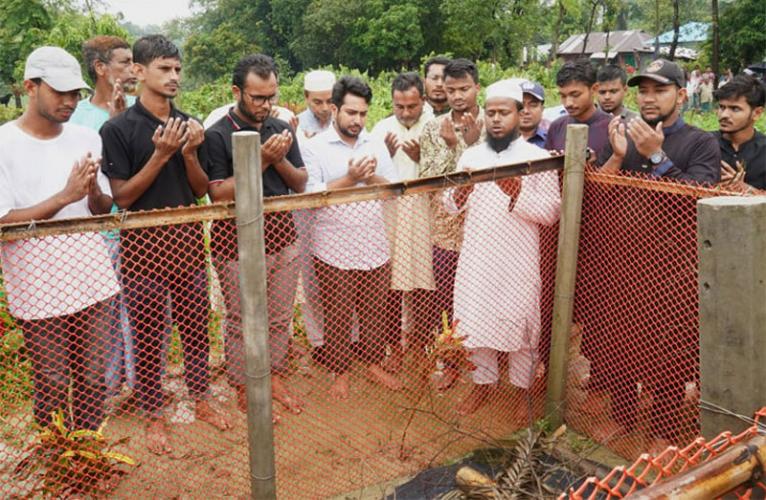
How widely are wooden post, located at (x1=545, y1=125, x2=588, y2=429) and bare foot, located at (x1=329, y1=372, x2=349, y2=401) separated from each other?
1.16m

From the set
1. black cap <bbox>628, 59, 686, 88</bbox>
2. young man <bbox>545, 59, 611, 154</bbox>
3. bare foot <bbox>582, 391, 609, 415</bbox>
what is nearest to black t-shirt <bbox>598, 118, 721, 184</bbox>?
black cap <bbox>628, 59, 686, 88</bbox>

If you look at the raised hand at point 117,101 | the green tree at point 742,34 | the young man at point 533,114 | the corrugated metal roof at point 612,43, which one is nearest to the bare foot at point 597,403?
the young man at point 533,114

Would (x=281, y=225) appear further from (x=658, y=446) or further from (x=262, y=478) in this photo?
(x=658, y=446)

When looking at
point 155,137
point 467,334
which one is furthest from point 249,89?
point 467,334

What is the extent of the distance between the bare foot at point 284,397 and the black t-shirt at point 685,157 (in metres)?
2.23

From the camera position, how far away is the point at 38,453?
10.7ft

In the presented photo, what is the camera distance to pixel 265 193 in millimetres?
4047

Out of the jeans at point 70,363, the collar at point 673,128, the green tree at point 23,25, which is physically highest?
the green tree at point 23,25

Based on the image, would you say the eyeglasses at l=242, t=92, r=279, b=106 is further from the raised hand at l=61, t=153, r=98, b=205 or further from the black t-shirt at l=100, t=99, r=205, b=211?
the raised hand at l=61, t=153, r=98, b=205

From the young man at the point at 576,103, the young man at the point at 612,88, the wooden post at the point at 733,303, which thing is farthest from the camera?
the young man at the point at 612,88

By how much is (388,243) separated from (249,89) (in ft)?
3.98

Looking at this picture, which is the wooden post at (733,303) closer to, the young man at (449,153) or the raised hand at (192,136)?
the young man at (449,153)

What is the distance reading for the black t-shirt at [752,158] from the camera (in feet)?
13.9

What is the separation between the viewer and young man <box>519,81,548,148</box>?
16.5 feet
